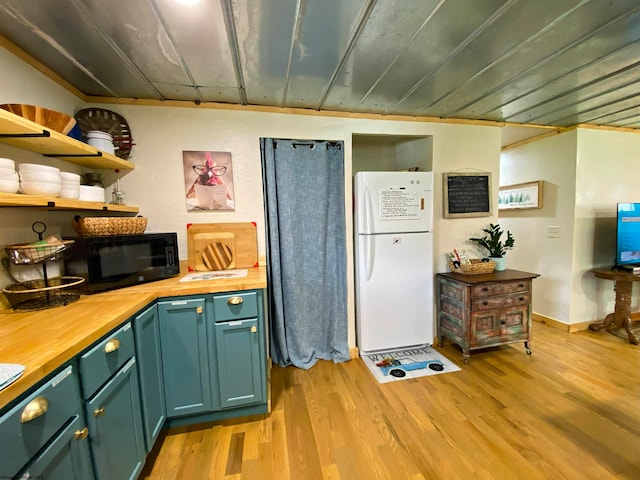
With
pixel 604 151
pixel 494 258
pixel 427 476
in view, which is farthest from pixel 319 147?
pixel 604 151

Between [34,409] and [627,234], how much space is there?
15.0ft

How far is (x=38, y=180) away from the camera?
1182 millimetres

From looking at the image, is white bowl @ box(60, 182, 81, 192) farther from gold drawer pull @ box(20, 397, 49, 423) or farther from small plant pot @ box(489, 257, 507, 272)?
small plant pot @ box(489, 257, 507, 272)

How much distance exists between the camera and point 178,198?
2061 millimetres

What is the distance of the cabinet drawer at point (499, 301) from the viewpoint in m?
2.28

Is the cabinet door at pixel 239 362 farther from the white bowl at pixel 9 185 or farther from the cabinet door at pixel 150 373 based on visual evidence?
the white bowl at pixel 9 185

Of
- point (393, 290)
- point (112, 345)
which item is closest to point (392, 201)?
point (393, 290)

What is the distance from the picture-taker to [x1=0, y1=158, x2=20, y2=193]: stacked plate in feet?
3.45

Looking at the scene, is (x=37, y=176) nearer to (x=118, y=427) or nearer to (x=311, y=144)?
(x=118, y=427)

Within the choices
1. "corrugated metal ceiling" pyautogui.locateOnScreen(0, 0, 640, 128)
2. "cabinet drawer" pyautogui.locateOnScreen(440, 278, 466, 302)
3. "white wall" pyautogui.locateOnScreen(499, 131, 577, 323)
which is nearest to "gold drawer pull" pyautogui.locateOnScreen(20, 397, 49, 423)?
"corrugated metal ceiling" pyautogui.locateOnScreen(0, 0, 640, 128)

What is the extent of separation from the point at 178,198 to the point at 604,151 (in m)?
4.39

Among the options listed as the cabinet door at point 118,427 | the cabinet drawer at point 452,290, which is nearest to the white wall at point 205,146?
the cabinet drawer at point 452,290

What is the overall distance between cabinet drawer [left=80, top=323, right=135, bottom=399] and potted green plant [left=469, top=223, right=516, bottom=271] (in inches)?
115

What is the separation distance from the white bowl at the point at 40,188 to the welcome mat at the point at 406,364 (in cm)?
238
